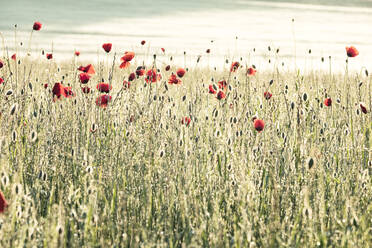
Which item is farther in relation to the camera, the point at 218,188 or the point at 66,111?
the point at 66,111

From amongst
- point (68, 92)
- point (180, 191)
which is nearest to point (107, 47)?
point (68, 92)

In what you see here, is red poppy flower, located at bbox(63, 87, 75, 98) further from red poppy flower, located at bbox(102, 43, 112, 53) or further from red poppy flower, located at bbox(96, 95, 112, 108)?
red poppy flower, located at bbox(102, 43, 112, 53)

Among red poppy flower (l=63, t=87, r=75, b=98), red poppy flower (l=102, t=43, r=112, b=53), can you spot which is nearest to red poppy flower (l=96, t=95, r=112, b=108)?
red poppy flower (l=63, t=87, r=75, b=98)

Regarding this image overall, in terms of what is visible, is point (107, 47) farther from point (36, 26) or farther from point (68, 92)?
point (36, 26)

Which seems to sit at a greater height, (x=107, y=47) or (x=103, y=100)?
(x=107, y=47)

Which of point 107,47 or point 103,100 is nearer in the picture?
point 103,100

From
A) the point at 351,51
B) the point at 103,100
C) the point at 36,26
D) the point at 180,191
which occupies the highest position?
the point at 36,26

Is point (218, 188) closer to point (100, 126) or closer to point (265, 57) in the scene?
point (100, 126)

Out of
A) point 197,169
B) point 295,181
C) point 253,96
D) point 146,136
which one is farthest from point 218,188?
point 253,96

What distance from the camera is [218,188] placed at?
2.16 m

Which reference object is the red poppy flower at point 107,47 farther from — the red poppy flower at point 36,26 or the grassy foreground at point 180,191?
the red poppy flower at point 36,26

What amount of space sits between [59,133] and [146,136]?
563mm

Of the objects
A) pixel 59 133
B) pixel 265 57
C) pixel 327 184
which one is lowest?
pixel 327 184

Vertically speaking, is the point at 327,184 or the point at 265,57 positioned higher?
the point at 265,57
